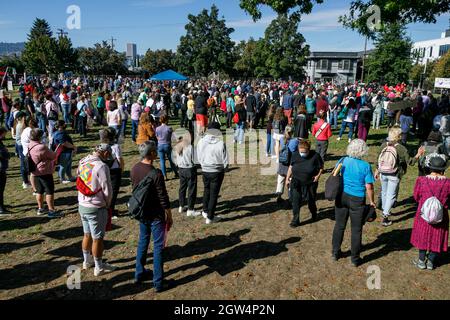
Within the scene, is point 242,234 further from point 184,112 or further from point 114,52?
point 114,52

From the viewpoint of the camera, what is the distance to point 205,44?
54.7 m

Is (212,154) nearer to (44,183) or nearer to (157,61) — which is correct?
(44,183)

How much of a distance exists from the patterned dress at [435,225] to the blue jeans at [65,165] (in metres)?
7.79

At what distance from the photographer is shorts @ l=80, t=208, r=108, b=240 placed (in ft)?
15.7

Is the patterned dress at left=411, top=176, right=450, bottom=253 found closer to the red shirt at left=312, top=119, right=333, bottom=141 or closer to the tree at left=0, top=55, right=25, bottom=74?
the red shirt at left=312, top=119, right=333, bottom=141

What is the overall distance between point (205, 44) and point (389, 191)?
2040 inches

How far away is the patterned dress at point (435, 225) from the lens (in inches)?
192

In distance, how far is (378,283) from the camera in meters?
4.91

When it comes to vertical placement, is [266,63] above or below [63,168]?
above

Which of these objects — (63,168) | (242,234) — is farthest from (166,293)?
(63,168)

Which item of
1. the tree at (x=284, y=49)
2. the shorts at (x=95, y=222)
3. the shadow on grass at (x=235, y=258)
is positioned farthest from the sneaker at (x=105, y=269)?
the tree at (x=284, y=49)

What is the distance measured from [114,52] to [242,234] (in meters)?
55.9

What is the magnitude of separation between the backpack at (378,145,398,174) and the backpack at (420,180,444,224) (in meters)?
1.69

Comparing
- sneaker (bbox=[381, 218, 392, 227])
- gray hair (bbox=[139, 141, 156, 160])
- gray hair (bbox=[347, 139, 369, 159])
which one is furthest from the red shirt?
gray hair (bbox=[139, 141, 156, 160])
